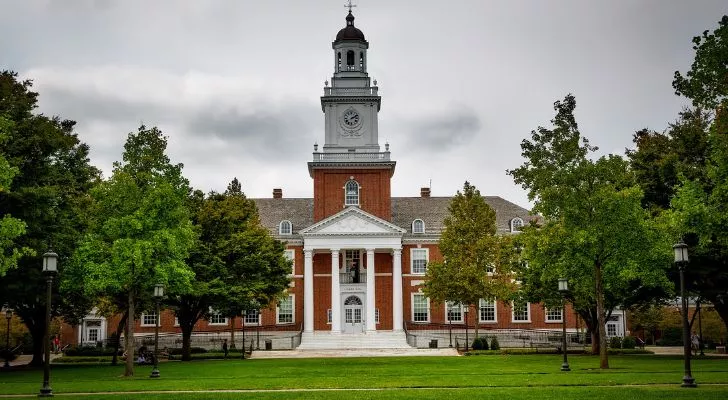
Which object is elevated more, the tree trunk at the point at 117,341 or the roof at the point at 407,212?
the roof at the point at 407,212

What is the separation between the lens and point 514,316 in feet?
222

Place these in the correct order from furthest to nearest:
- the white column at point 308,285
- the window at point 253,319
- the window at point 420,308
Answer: the window at point 420,308 < the window at point 253,319 < the white column at point 308,285

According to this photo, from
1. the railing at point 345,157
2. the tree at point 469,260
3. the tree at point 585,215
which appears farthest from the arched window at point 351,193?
the tree at point 585,215

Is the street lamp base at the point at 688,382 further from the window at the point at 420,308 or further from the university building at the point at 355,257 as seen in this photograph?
the window at the point at 420,308

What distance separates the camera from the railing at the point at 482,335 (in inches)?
2447

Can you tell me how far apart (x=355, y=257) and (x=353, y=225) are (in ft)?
14.2

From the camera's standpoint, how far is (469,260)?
5366 centimetres

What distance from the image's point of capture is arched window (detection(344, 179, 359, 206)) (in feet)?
212

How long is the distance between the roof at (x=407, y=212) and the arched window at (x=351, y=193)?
19.3ft

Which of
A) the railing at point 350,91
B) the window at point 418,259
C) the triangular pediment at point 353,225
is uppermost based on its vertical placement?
the railing at point 350,91

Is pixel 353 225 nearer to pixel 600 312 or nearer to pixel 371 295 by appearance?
pixel 371 295

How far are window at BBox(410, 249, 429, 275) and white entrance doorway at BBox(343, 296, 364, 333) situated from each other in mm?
6504

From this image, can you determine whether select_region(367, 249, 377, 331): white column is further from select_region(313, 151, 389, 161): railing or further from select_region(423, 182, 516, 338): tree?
select_region(313, 151, 389, 161): railing

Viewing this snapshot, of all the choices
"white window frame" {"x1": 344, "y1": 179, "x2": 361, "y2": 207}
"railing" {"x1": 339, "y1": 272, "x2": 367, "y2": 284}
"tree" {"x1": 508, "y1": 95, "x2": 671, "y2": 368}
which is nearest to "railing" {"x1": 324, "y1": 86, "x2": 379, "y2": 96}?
"white window frame" {"x1": 344, "y1": 179, "x2": 361, "y2": 207}
